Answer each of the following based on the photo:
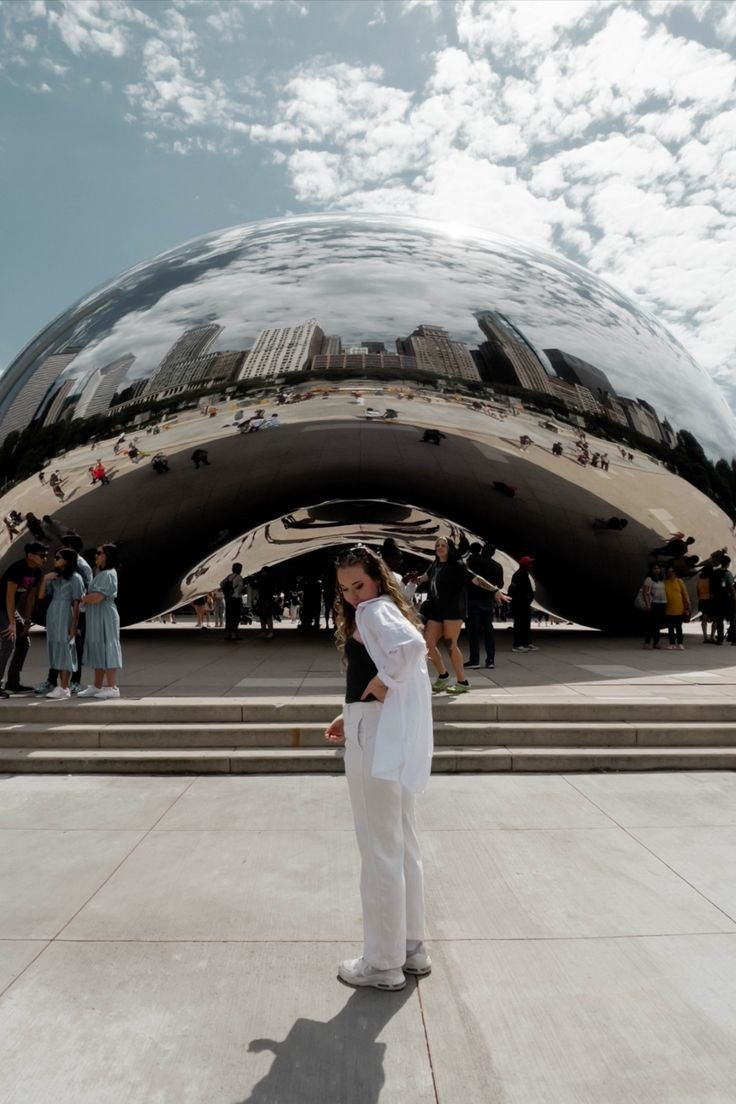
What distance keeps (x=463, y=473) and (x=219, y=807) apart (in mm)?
6444

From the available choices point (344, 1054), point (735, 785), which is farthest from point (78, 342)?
point (344, 1054)

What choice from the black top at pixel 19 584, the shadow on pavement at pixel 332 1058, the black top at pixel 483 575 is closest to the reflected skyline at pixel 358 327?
the black top at pixel 483 575

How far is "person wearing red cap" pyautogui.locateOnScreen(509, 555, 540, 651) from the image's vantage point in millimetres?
10203

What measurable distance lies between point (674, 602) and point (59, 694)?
8.07 m

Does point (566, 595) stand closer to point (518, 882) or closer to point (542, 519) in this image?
point (542, 519)

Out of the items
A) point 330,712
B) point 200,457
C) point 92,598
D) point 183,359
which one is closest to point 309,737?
point 330,712

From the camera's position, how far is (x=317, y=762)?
521cm

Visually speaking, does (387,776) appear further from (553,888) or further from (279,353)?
(279,353)

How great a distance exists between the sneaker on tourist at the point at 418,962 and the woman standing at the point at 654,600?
8946 millimetres

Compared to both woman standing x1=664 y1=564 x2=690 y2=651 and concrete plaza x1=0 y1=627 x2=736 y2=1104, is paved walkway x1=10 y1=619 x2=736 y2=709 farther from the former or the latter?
concrete plaza x1=0 y1=627 x2=736 y2=1104

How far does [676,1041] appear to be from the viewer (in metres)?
2.24

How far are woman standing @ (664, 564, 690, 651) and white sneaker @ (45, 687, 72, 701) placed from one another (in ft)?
25.7

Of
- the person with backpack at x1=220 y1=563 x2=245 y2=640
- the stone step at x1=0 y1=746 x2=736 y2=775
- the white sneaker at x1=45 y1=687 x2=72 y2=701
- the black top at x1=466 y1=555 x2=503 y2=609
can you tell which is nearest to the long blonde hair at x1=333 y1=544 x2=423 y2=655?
the stone step at x1=0 y1=746 x2=736 y2=775

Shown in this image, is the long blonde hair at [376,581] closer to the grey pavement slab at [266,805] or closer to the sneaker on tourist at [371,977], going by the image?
the sneaker on tourist at [371,977]
